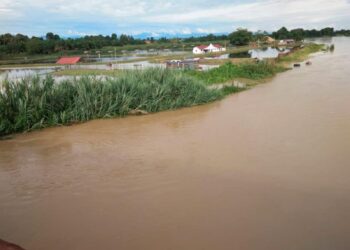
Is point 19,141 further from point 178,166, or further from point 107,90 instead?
point 178,166

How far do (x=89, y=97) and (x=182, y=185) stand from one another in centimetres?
564

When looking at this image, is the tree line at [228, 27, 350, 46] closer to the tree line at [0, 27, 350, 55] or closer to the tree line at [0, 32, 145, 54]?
the tree line at [0, 27, 350, 55]

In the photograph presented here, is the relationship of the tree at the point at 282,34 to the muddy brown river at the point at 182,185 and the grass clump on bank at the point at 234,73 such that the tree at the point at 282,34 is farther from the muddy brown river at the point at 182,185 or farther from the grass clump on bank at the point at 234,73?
the muddy brown river at the point at 182,185

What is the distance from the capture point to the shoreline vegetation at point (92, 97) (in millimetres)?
9445

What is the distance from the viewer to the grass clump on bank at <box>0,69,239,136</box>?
945 centimetres

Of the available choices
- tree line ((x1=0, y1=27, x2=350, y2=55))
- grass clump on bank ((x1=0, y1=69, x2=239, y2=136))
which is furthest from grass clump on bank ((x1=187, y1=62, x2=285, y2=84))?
tree line ((x1=0, y1=27, x2=350, y2=55))

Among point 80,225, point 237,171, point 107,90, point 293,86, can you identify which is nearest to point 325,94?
point 293,86

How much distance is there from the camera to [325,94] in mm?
13750

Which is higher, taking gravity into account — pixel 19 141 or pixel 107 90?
pixel 107 90

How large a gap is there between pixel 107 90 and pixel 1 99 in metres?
2.86

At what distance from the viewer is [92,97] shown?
10.6 metres

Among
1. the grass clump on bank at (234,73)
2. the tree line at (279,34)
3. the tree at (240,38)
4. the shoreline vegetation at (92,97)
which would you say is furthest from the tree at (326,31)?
the shoreline vegetation at (92,97)

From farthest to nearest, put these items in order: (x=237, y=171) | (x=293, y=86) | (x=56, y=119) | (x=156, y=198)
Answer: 1. (x=293, y=86)
2. (x=56, y=119)
3. (x=237, y=171)
4. (x=156, y=198)

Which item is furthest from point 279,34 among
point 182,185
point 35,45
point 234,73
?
point 182,185
